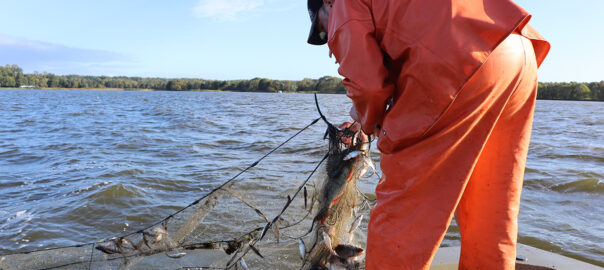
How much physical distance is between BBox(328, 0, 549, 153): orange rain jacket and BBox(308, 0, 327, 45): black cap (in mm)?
513

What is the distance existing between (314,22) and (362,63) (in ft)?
2.58

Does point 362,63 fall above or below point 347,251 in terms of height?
above

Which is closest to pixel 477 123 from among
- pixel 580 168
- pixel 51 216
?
pixel 51 216

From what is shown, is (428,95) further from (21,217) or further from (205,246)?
(21,217)

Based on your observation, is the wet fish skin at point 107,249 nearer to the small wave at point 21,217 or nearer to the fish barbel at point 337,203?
the fish barbel at point 337,203

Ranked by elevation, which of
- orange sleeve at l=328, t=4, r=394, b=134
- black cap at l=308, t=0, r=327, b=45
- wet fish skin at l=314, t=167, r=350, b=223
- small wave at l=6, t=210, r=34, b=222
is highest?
black cap at l=308, t=0, r=327, b=45

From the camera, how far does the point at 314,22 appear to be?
8.64 ft

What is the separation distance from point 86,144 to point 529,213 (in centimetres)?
1212

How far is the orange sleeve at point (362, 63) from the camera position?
1987 millimetres

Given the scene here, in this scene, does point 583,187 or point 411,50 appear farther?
point 583,187

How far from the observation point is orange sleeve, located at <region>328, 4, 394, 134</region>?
6.52ft

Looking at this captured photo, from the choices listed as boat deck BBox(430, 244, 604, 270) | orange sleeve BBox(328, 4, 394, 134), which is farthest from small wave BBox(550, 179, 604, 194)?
orange sleeve BBox(328, 4, 394, 134)

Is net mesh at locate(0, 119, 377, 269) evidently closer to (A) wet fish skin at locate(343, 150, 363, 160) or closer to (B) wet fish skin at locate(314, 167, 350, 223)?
(B) wet fish skin at locate(314, 167, 350, 223)

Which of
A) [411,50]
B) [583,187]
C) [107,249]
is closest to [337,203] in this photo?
[411,50]
